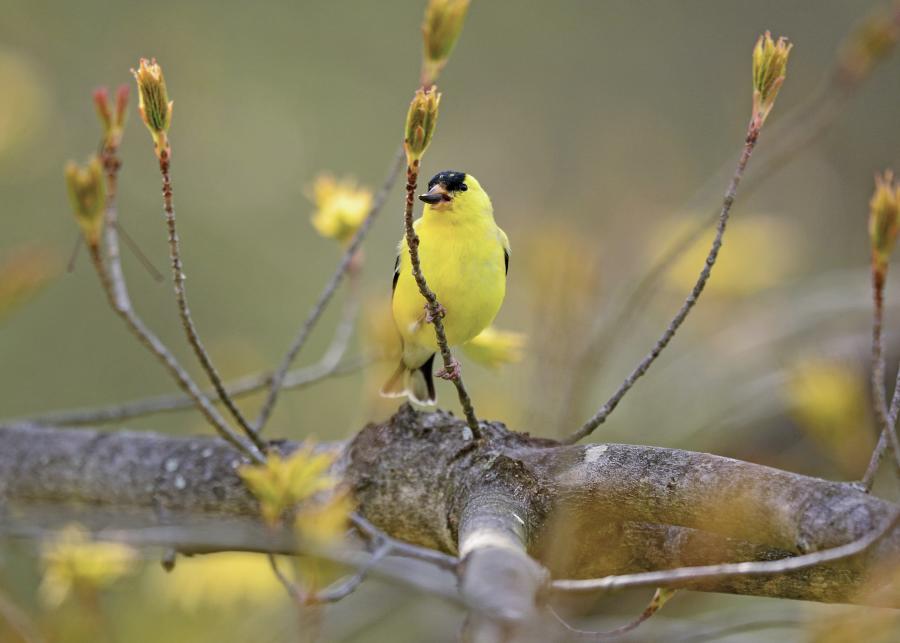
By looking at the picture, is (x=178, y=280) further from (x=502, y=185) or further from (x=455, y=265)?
(x=502, y=185)

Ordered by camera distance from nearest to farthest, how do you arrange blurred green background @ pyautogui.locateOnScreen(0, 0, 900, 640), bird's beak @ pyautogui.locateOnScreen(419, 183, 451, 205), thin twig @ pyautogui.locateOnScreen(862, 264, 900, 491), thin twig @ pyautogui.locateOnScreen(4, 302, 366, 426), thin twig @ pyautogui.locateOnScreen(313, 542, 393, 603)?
thin twig @ pyautogui.locateOnScreen(313, 542, 393, 603) < thin twig @ pyautogui.locateOnScreen(862, 264, 900, 491) < bird's beak @ pyautogui.locateOnScreen(419, 183, 451, 205) < thin twig @ pyautogui.locateOnScreen(4, 302, 366, 426) < blurred green background @ pyautogui.locateOnScreen(0, 0, 900, 640)

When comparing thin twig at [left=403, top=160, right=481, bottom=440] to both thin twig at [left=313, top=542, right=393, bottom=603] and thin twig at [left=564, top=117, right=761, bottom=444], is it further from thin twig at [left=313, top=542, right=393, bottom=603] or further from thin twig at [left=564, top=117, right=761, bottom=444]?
thin twig at [left=313, top=542, right=393, bottom=603]

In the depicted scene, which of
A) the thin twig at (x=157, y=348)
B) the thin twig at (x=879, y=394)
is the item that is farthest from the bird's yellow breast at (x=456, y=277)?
the thin twig at (x=879, y=394)

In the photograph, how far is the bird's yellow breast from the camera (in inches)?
86.7

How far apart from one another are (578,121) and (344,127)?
191 cm

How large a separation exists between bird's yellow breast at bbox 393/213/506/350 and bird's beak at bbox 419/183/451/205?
69 millimetres

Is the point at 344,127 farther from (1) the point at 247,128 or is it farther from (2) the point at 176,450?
(2) the point at 176,450

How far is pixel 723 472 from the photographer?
1.51m

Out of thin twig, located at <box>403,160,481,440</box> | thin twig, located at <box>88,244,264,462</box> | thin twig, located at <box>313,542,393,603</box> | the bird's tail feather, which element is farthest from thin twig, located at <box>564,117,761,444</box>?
the bird's tail feather

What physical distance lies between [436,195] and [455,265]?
164 mm

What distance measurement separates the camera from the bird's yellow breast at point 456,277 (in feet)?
7.23

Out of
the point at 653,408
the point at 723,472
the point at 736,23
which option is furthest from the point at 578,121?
the point at 723,472

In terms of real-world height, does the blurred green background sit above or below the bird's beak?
above

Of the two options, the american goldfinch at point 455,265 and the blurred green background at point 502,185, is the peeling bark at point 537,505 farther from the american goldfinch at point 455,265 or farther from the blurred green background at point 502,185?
the blurred green background at point 502,185
